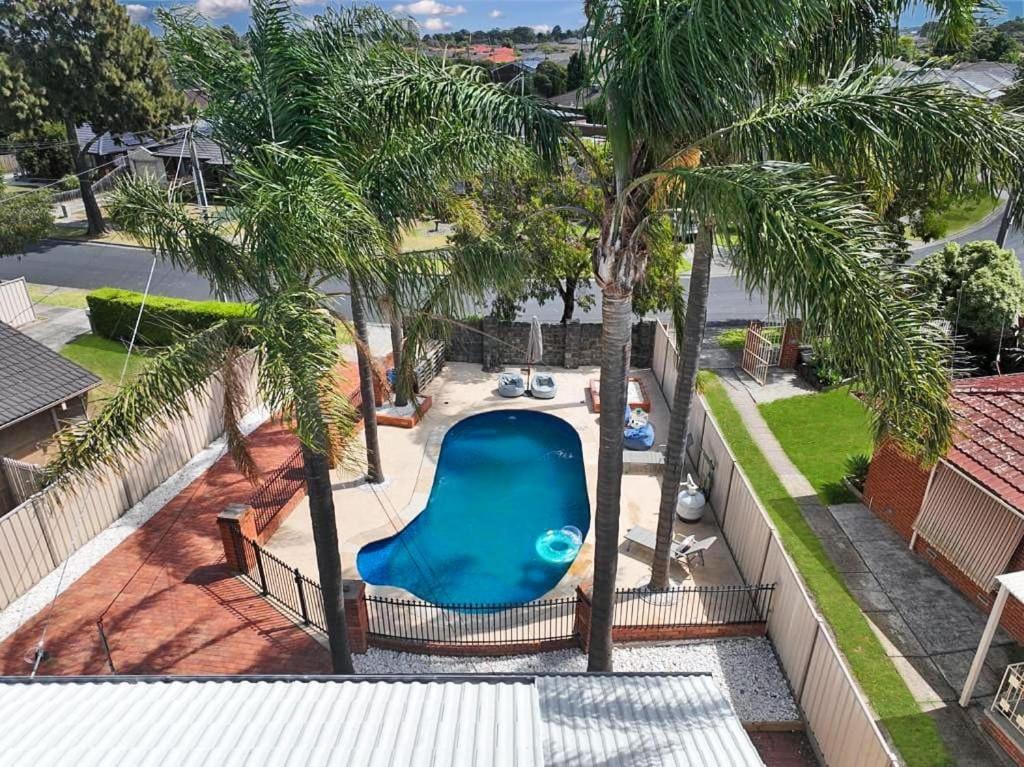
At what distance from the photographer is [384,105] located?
327 inches

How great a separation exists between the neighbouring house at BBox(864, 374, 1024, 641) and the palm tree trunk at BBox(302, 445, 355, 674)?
890 cm

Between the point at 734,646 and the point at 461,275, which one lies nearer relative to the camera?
the point at 461,275

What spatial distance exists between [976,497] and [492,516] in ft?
32.4

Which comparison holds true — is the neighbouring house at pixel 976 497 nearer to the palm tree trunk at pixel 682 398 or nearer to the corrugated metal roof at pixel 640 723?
the palm tree trunk at pixel 682 398

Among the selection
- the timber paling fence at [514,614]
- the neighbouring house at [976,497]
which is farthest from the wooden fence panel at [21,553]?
the neighbouring house at [976,497]

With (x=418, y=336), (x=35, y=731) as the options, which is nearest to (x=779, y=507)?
(x=418, y=336)

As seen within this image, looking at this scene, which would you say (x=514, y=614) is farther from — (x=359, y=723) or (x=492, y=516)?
(x=359, y=723)

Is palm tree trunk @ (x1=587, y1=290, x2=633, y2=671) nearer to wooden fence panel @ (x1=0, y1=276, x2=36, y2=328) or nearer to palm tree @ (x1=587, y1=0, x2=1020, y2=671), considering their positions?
palm tree @ (x1=587, y1=0, x2=1020, y2=671)

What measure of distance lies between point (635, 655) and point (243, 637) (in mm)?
6767

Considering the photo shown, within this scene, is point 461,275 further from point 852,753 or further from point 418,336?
point 852,753

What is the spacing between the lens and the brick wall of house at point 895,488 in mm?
13164

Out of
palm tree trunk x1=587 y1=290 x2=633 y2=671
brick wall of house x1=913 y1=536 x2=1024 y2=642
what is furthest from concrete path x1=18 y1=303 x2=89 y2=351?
brick wall of house x1=913 y1=536 x2=1024 y2=642

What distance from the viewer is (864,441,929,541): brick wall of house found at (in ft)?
43.2

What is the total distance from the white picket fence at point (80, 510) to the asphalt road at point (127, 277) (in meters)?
12.1
